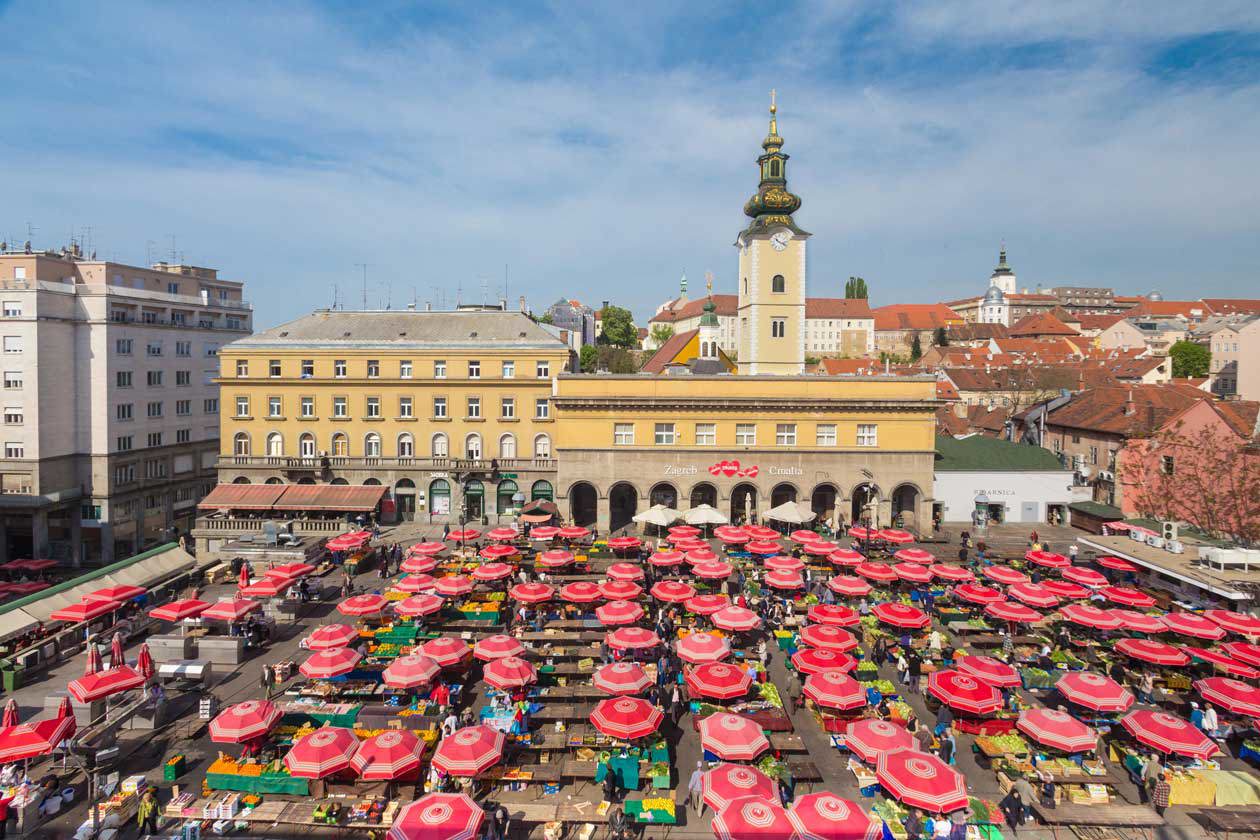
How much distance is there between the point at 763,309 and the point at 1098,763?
39316 millimetres

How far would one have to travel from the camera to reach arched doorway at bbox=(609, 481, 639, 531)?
47.1m

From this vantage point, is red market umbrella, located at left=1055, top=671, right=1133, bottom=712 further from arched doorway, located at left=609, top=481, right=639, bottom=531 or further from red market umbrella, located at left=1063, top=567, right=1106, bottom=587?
arched doorway, located at left=609, top=481, right=639, bottom=531

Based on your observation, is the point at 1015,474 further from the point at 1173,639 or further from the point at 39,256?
the point at 39,256

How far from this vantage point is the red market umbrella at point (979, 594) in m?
28.2

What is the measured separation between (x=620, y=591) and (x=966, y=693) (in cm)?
1283

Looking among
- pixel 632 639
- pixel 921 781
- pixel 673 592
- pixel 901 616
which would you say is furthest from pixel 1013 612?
pixel 632 639

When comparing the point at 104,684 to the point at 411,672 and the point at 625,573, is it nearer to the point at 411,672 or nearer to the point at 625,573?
the point at 411,672

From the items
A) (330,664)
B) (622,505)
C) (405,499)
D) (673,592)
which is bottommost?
(330,664)

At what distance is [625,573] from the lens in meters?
29.8

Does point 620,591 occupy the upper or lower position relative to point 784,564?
lower

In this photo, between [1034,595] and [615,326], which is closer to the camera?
[1034,595]

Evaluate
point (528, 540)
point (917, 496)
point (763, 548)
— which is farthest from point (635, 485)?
point (917, 496)

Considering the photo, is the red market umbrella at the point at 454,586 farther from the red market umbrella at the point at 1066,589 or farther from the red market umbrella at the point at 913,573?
the red market umbrella at the point at 1066,589

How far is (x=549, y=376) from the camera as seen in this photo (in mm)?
49625
